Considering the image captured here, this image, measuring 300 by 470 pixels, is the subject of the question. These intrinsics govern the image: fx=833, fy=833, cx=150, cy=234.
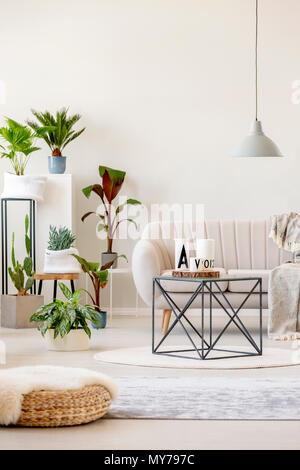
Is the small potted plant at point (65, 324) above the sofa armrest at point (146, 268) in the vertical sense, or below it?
below

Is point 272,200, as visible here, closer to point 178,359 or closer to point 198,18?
point 198,18

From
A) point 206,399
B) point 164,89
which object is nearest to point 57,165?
point 164,89

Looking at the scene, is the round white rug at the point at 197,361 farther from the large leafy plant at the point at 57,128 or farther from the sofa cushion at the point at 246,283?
the large leafy plant at the point at 57,128

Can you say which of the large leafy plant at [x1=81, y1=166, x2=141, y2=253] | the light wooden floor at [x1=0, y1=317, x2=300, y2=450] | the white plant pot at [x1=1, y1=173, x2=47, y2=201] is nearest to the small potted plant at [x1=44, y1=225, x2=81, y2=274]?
the white plant pot at [x1=1, y1=173, x2=47, y2=201]

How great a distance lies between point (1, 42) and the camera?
7.56 meters

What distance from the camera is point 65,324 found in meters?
5.09

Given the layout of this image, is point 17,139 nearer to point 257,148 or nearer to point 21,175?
point 21,175

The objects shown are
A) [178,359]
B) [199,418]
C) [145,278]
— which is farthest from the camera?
[145,278]

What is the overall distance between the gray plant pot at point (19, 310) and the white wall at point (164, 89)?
114 centimetres

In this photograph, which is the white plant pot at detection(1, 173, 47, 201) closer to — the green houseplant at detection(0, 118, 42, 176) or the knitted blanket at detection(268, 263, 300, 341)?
the green houseplant at detection(0, 118, 42, 176)

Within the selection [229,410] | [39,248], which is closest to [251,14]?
[39,248]

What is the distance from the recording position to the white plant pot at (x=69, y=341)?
203 inches

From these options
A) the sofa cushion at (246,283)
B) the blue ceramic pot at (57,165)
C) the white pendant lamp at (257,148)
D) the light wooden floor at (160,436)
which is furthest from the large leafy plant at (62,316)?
the blue ceramic pot at (57,165)

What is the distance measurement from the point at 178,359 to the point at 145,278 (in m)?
1.37
